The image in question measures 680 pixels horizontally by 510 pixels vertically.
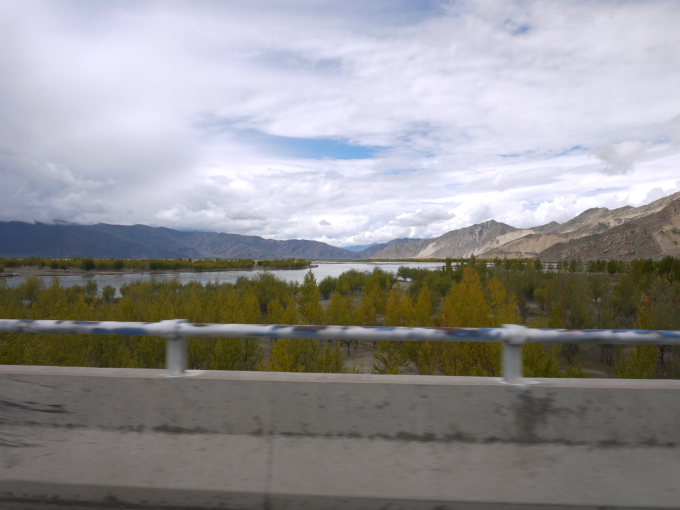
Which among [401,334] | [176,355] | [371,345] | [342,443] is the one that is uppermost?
[401,334]

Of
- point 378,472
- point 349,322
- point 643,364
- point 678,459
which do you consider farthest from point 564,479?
point 349,322

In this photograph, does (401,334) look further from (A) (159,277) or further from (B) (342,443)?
(A) (159,277)

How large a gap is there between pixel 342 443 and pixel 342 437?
1.5 inches

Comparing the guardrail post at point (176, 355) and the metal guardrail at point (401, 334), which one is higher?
the metal guardrail at point (401, 334)

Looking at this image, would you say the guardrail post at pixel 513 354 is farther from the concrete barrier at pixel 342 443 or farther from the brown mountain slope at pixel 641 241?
the brown mountain slope at pixel 641 241

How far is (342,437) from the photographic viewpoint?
3.05 metres

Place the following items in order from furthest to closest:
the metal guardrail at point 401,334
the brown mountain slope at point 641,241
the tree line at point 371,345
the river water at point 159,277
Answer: the brown mountain slope at point 641,241, the river water at point 159,277, the tree line at point 371,345, the metal guardrail at point 401,334

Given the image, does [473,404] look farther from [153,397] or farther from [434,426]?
[153,397]

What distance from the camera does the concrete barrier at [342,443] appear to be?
2852 millimetres

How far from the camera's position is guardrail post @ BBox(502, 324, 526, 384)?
3.13 m

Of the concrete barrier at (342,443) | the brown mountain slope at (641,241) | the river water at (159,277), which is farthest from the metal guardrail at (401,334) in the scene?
the brown mountain slope at (641,241)

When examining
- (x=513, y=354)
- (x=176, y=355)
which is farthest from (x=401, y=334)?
(x=176, y=355)

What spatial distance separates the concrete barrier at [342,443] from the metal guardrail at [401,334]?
19 cm

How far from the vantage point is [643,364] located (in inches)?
370
